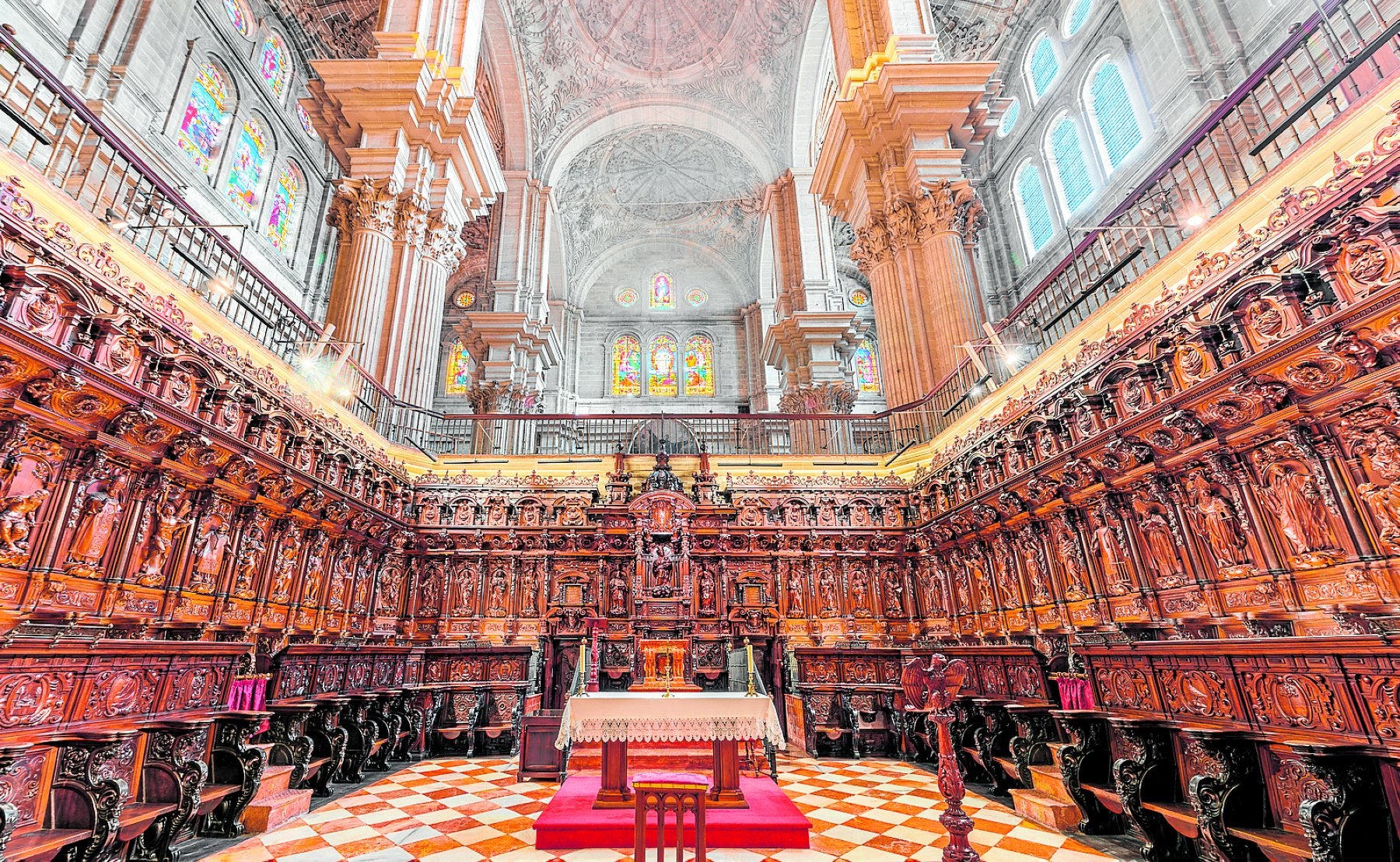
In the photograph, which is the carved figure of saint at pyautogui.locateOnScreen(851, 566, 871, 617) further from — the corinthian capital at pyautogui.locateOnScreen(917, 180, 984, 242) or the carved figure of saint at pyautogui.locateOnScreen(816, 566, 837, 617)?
the corinthian capital at pyautogui.locateOnScreen(917, 180, 984, 242)

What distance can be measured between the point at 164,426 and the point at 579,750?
14.2 ft

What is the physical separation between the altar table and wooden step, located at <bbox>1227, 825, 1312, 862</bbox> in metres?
2.45

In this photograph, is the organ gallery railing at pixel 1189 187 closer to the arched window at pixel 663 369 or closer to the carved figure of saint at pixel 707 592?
the carved figure of saint at pixel 707 592

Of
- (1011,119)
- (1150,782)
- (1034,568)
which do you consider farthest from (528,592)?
(1011,119)

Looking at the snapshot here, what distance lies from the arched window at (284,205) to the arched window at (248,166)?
621 mm

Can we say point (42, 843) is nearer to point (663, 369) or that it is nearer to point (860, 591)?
point (860, 591)

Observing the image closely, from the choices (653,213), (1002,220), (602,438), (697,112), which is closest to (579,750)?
(602,438)

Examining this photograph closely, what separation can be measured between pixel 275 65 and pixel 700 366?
1589 centimetres

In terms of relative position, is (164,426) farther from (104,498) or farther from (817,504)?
(817,504)

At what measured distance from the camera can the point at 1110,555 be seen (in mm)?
5457

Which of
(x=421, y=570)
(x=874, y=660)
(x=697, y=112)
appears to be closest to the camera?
(x=874, y=660)

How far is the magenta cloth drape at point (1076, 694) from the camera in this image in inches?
180

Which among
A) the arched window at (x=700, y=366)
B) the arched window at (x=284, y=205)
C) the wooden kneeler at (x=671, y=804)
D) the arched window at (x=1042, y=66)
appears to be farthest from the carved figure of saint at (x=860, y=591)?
the arched window at (x=700, y=366)

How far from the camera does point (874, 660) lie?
766 cm
